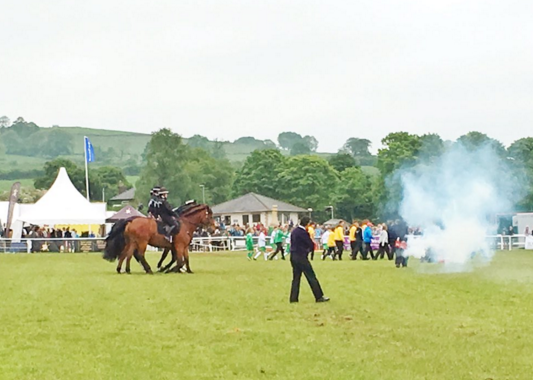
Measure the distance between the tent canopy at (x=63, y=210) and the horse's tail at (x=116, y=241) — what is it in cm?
2762

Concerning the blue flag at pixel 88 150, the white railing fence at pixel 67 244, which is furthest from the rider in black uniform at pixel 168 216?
the blue flag at pixel 88 150

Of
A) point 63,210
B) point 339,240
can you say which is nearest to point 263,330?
point 339,240

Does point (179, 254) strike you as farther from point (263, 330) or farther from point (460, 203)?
point (263, 330)

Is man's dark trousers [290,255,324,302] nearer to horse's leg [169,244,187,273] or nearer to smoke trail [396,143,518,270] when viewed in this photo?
horse's leg [169,244,187,273]

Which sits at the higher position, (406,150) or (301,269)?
(406,150)

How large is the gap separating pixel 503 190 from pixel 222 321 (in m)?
23.2

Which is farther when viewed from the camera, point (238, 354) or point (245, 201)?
point (245, 201)

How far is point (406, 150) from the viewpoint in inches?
2913

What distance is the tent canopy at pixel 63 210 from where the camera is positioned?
55.4m

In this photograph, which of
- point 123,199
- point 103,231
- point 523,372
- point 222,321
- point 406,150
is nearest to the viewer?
point 523,372

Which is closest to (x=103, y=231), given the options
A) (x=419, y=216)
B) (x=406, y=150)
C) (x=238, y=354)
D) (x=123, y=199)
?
(x=406, y=150)

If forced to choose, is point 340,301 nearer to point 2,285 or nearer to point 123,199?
point 2,285

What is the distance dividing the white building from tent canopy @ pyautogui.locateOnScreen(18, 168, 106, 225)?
64.0 m

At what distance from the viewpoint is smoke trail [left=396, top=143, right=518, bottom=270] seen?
31.7m
